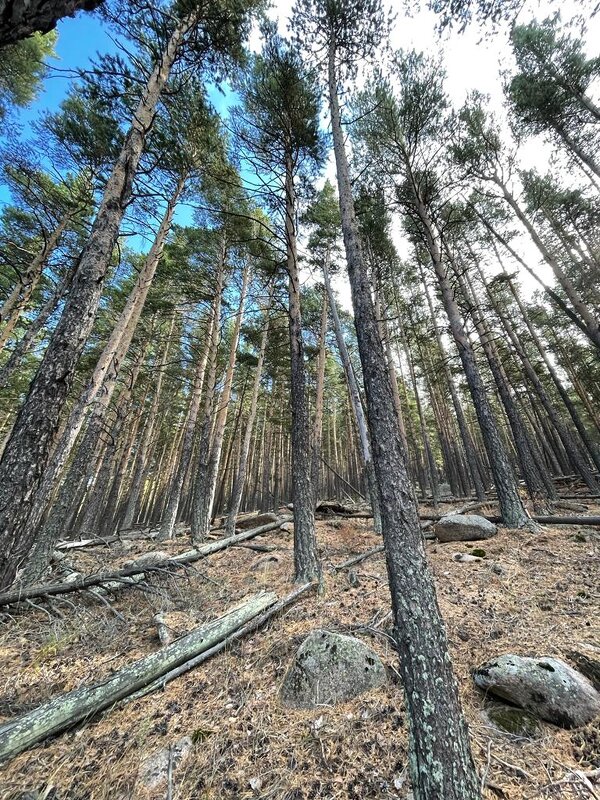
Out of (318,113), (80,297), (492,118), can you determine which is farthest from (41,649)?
(492,118)

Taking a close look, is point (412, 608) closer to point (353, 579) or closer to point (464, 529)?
point (353, 579)

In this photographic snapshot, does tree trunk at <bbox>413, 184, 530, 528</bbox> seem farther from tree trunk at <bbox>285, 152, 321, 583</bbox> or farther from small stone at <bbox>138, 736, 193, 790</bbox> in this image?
small stone at <bbox>138, 736, 193, 790</bbox>

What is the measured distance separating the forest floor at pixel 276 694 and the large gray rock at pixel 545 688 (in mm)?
116

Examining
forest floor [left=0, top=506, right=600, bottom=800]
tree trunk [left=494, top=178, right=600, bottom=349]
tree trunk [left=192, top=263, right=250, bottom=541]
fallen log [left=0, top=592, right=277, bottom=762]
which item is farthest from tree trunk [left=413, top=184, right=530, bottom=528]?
fallen log [left=0, top=592, right=277, bottom=762]

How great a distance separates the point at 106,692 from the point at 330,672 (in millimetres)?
2224

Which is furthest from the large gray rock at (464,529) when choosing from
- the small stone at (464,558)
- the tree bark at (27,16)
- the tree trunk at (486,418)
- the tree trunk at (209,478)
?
the tree bark at (27,16)

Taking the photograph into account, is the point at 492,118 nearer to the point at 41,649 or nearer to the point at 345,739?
the point at 345,739

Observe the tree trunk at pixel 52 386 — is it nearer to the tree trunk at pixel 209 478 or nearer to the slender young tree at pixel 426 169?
the tree trunk at pixel 209 478

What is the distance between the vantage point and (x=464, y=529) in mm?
6918

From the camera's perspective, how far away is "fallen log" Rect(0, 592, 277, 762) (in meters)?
2.53

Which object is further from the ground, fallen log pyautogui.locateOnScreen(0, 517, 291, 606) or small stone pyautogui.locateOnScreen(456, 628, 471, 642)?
fallen log pyautogui.locateOnScreen(0, 517, 291, 606)

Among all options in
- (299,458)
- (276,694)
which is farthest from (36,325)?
(276,694)

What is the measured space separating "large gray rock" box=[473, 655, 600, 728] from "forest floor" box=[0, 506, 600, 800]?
116mm

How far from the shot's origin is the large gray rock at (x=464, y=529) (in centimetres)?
677
